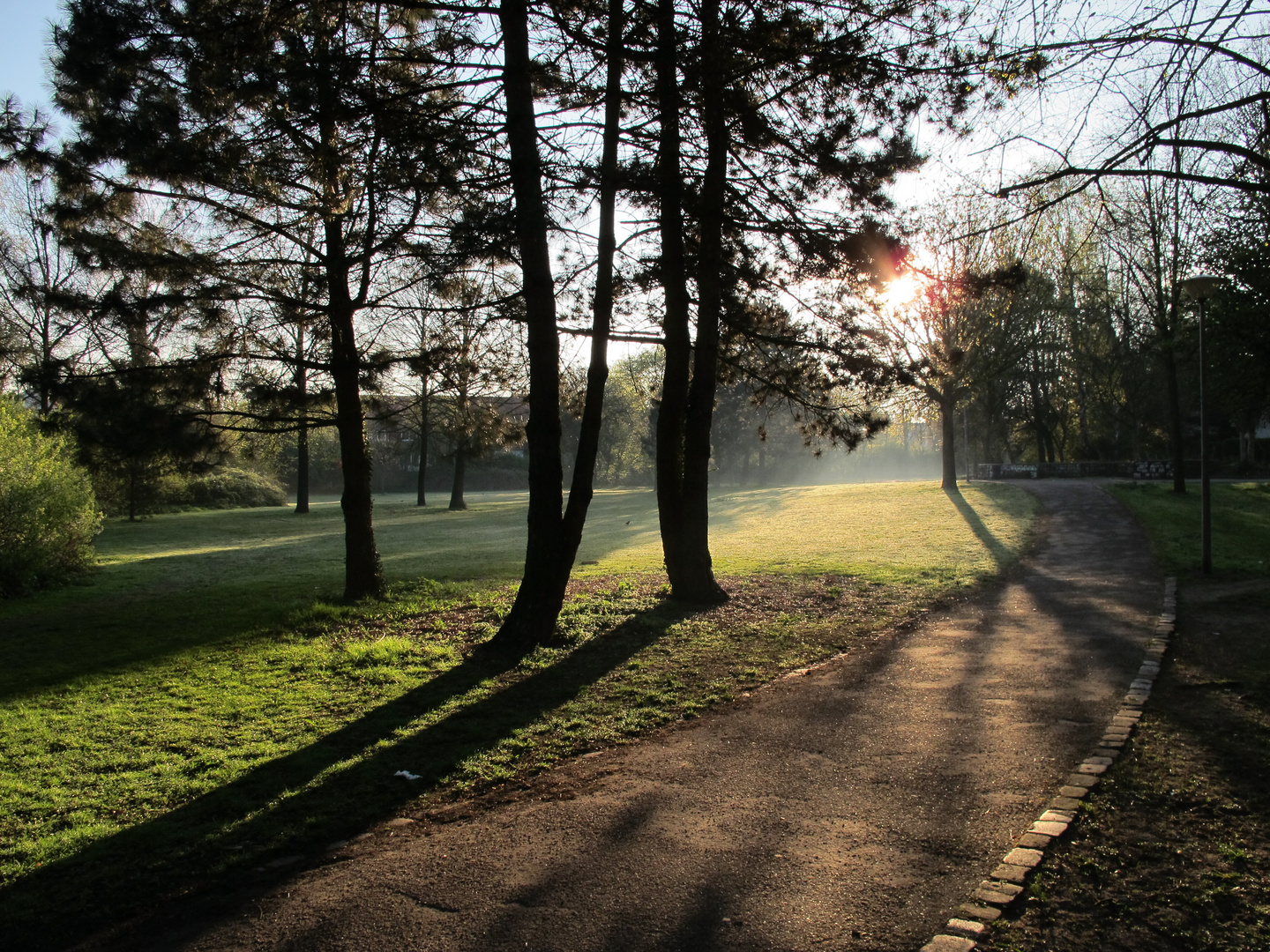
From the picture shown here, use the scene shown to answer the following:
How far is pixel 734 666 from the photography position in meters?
7.95

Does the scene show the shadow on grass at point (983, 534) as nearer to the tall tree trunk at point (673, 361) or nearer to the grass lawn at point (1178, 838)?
the tall tree trunk at point (673, 361)


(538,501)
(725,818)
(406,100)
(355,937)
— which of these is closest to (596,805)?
(725,818)

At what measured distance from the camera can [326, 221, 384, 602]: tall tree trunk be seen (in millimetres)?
→ 11188

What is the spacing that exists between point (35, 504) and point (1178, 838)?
16.2 metres

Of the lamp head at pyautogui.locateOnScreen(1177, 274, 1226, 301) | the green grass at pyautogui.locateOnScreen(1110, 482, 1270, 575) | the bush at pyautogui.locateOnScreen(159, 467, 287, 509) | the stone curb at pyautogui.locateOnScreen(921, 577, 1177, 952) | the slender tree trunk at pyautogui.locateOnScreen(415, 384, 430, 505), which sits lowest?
the stone curb at pyautogui.locateOnScreen(921, 577, 1177, 952)

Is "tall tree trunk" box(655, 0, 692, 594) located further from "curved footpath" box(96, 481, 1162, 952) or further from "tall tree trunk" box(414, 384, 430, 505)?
"curved footpath" box(96, 481, 1162, 952)

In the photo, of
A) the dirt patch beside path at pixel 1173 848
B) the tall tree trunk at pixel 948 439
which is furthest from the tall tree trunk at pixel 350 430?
the tall tree trunk at pixel 948 439

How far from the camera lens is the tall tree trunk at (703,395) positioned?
1110 centimetres

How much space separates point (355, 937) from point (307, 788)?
6.13ft

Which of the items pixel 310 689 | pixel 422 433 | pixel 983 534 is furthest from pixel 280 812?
pixel 422 433

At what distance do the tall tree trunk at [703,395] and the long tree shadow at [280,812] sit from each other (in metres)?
4.49

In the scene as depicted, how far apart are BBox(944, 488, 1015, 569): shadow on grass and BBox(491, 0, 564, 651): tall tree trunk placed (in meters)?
9.58

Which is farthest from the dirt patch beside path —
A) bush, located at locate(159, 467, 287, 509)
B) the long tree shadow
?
bush, located at locate(159, 467, 287, 509)

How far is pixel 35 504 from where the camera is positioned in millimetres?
13961
